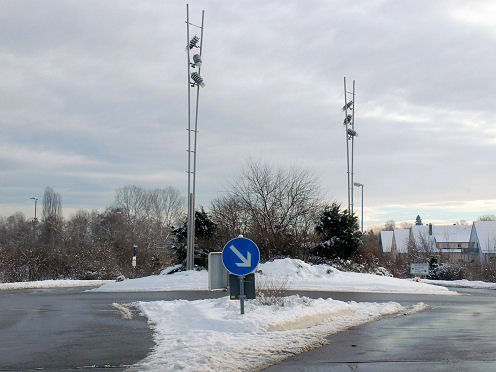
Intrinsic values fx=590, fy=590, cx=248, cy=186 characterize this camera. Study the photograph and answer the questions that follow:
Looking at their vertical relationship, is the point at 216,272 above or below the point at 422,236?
below

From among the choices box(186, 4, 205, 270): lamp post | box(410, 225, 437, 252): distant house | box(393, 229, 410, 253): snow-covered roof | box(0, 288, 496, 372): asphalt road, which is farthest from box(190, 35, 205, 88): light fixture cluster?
box(393, 229, 410, 253): snow-covered roof

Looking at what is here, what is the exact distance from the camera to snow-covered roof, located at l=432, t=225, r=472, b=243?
110062 millimetres

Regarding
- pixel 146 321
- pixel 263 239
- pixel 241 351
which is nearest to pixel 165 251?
pixel 263 239

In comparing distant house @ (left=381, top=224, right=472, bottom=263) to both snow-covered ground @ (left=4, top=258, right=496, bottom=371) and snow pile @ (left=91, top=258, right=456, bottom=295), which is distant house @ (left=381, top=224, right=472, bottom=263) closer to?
snow pile @ (left=91, top=258, right=456, bottom=295)

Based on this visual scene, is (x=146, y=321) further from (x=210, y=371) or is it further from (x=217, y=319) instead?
(x=210, y=371)

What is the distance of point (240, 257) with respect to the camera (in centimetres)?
1149

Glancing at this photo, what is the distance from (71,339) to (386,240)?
3998 inches

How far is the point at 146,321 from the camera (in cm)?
1309

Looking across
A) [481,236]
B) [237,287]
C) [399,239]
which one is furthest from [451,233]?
[237,287]

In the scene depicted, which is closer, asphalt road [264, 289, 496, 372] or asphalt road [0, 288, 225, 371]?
asphalt road [264, 289, 496, 372]

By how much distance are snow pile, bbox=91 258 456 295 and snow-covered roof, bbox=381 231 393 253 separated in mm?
78563

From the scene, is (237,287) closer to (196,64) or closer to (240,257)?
(240,257)

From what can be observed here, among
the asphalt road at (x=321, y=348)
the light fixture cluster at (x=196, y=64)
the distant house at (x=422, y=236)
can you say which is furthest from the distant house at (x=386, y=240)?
the asphalt road at (x=321, y=348)

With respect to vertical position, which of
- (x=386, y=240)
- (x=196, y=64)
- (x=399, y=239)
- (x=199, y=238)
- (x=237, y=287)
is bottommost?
(x=237, y=287)
